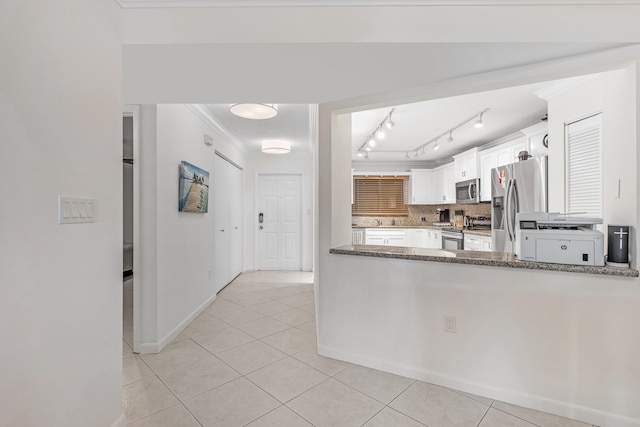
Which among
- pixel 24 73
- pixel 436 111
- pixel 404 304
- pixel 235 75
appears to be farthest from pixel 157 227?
pixel 436 111

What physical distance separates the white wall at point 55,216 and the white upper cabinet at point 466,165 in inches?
191

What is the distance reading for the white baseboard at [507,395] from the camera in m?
1.60

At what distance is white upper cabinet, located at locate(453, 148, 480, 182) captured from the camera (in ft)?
15.8

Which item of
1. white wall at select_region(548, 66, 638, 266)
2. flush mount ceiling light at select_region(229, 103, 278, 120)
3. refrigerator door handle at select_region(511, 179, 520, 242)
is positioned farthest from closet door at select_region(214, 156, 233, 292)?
white wall at select_region(548, 66, 638, 266)

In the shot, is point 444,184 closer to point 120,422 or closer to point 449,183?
point 449,183

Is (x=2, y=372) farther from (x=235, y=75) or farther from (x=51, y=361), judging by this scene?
(x=235, y=75)

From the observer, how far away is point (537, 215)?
180cm

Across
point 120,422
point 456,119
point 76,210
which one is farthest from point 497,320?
point 456,119

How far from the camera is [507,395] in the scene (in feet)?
5.90

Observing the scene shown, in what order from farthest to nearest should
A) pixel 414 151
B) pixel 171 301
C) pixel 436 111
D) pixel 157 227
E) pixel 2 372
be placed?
pixel 414 151
pixel 436 111
pixel 171 301
pixel 157 227
pixel 2 372

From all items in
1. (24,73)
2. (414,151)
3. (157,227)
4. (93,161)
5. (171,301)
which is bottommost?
(171,301)

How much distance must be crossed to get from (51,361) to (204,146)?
9.24 ft

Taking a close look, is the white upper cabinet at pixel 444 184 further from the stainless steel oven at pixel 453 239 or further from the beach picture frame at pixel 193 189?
the beach picture frame at pixel 193 189

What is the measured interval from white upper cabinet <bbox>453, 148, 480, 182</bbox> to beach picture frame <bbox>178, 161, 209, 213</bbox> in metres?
4.10
